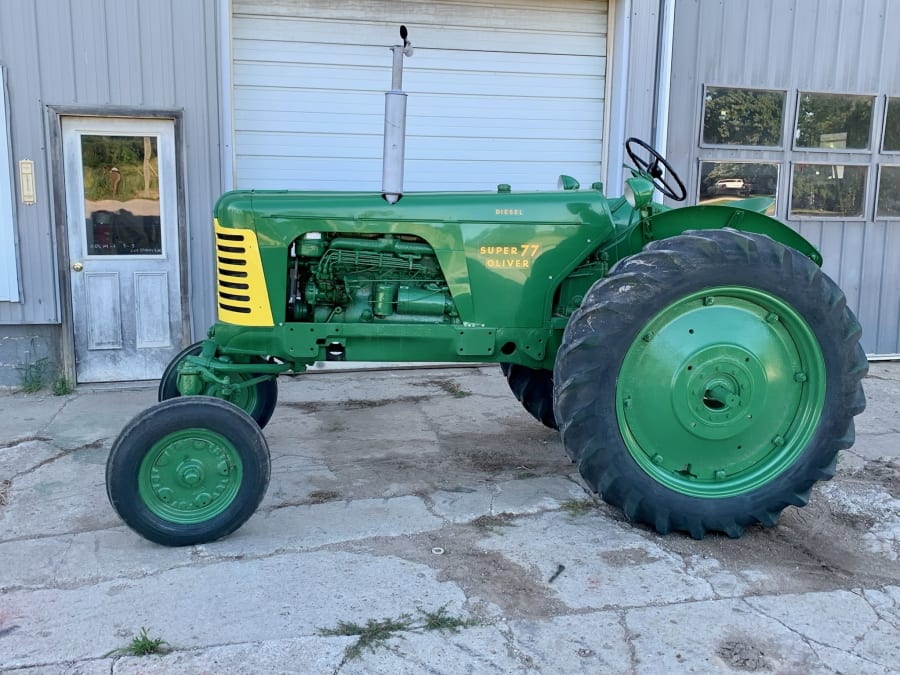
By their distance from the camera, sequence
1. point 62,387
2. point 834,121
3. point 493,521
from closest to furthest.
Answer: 1. point 493,521
2. point 62,387
3. point 834,121

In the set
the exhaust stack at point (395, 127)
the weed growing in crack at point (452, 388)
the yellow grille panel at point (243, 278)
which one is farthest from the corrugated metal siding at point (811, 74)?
the yellow grille panel at point (243, 278)

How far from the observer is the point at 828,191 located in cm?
748

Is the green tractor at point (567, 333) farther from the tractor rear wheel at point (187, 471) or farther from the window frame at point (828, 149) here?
the window frame at point (828, 149)

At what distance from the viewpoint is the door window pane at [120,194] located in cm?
616

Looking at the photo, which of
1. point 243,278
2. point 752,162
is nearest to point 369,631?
point 243,278

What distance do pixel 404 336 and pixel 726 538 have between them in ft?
5.68

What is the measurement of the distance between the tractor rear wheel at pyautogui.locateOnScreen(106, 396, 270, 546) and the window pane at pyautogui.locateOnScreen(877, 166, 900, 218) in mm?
6663

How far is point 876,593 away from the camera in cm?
309

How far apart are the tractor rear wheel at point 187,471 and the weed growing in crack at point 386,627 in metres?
0.84

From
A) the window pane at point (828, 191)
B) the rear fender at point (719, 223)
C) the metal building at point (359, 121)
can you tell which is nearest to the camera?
the rear fender at point (719, 223)

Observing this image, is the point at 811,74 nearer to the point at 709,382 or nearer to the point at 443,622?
the point at 709,382

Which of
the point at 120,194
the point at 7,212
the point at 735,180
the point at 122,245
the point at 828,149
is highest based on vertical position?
the point at 828,149

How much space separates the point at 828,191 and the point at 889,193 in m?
0.63

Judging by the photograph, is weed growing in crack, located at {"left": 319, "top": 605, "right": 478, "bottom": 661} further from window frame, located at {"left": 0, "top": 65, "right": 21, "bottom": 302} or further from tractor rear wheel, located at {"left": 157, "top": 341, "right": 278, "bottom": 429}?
window frame, located at {"left": 0, "top": 65, "right": 21, "bottom": 302}
